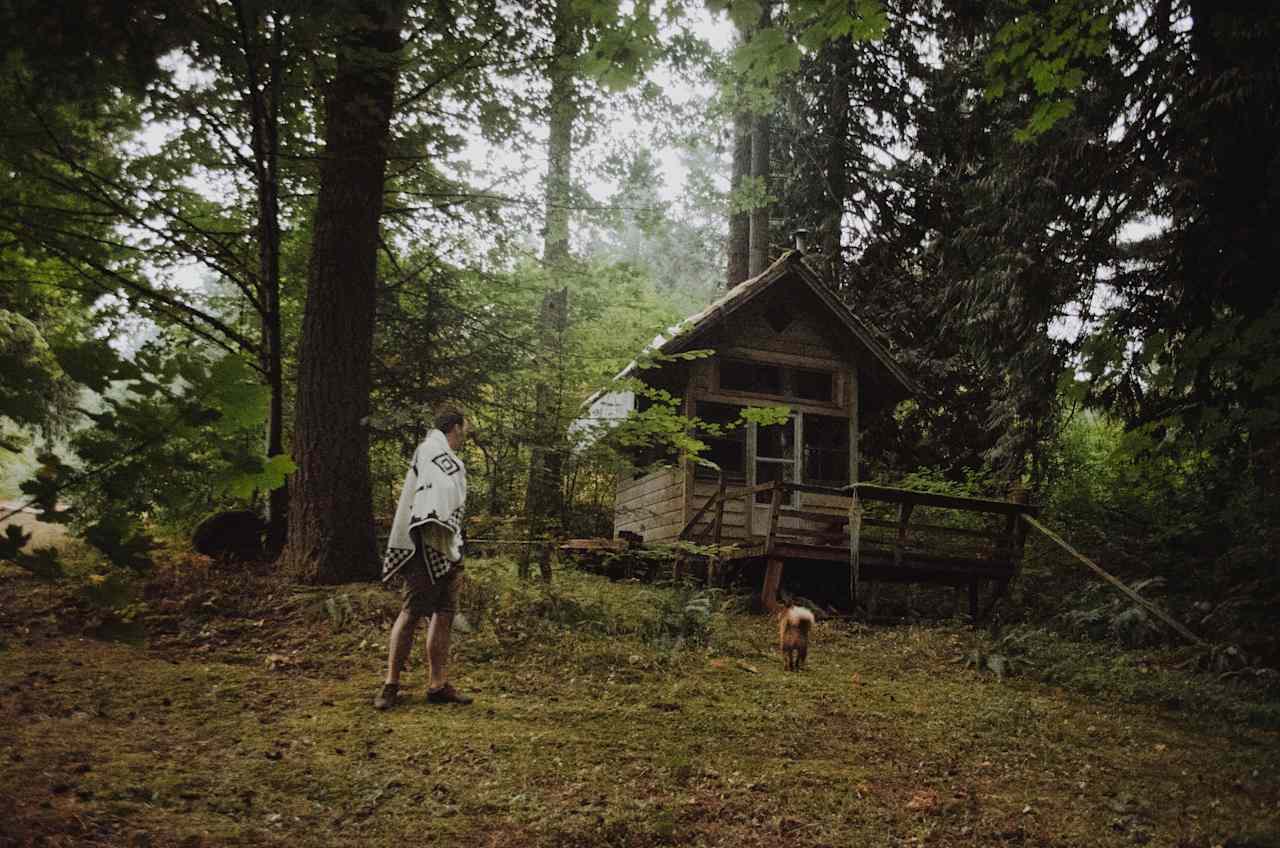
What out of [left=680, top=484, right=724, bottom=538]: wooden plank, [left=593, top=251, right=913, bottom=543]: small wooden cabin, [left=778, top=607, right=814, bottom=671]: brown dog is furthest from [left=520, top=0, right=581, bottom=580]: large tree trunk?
[left=593, top=251, right=913, bottom=543]: small wooden cabin

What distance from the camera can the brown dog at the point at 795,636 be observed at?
25.2 ft

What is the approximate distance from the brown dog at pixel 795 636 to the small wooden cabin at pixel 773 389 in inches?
260

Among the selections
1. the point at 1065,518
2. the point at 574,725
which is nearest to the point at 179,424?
the point at 574,725

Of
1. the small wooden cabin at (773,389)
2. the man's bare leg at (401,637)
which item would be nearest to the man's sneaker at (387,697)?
the man's bare leg at (401,637)

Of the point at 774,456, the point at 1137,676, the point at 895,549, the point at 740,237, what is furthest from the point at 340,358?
the point at 740,237

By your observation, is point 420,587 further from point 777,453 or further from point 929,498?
point 777,453

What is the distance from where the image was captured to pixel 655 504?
16250 mm

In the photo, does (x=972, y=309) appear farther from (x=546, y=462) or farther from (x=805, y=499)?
(x=546, y=462)

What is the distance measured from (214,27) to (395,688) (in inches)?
157

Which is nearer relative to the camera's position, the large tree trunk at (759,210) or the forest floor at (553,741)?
the forest floor at (553,741)

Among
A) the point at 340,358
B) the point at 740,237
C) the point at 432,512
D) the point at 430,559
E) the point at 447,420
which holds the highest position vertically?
the point at 740,237

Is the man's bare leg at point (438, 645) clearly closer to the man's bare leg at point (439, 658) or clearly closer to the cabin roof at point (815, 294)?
the man's bare leg at point (439, 658)

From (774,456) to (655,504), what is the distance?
2.51 meters

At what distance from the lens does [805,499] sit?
15.7 meters
